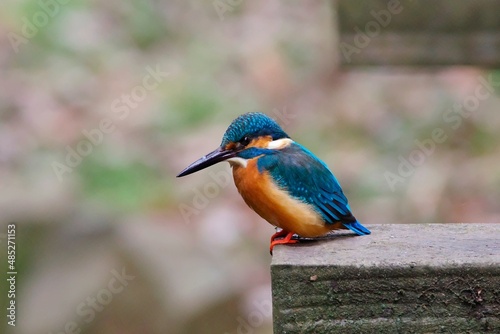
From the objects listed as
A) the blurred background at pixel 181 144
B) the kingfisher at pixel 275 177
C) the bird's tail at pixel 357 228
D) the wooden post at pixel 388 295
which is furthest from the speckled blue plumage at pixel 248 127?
the blurred background at pixel 181 144

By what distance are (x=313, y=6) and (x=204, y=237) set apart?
3.99m

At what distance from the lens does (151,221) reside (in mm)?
5094

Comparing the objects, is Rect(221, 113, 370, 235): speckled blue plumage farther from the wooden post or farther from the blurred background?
the blurred background

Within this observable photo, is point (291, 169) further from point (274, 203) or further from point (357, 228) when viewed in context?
point (357, 228)

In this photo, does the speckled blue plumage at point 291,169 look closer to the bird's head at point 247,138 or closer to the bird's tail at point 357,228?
the bird's head at point 247,138

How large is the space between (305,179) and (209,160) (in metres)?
0.30

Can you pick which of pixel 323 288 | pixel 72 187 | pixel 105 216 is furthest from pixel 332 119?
pixel 323 288

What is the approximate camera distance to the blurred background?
4.35 metres

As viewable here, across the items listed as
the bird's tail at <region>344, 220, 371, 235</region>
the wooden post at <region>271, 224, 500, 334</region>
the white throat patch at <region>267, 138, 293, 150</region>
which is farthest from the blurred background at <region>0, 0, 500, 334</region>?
the wooden post at <region>271, 224, 500, 334</region>

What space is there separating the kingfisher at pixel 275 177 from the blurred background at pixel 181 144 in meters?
1.83

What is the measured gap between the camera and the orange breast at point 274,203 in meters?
2.40

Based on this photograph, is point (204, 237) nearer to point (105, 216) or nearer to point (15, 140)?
point (105, 216)

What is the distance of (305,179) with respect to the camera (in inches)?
99.4

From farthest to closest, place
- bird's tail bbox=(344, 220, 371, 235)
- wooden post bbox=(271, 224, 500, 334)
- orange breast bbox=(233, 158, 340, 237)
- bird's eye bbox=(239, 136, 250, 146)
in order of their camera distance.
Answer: bird's eye bbox=(239, 136, 250, 146), orange breast bbox=(233, 158, 340, 237), bird's tail bbox=(344, 220, 371, 235), wooden post bbox=(271, 224, 500, 334)
